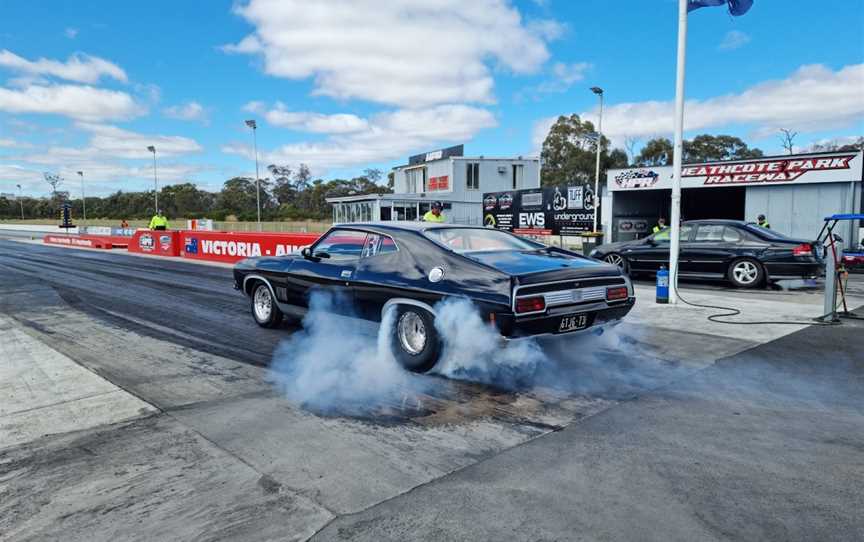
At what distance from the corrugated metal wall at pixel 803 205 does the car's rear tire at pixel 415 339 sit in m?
17.1

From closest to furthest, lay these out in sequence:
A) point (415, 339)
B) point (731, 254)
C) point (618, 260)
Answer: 1. point (415, 339)
2. point (731, 254)
3. point (618, 260)

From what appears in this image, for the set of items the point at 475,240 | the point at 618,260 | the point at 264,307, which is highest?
the point at 475,240

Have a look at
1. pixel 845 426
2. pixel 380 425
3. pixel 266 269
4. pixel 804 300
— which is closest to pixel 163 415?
pixel 380 425

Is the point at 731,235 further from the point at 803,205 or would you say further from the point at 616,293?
the point at 803,205

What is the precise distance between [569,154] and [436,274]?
187 feet

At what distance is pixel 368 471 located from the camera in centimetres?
333

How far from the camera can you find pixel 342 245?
6.28 metres

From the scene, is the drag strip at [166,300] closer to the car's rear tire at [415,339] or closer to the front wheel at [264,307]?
the front wheel at [264,307]

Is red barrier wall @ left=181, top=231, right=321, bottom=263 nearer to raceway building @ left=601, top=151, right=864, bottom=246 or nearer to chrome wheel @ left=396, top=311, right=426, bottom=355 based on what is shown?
chrome wheel @ left=396, top=311, right=426, bottom=355

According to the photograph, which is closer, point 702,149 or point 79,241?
point 79,241

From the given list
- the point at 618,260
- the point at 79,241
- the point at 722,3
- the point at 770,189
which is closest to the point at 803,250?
the point at 618,260

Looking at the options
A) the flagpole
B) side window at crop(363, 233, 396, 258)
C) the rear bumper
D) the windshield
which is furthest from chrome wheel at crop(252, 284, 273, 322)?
the flagpole

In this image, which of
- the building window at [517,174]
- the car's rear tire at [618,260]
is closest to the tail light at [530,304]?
the car's rear tire at [618,260]

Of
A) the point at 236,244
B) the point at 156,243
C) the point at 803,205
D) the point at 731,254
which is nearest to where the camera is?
the point at 731,254
